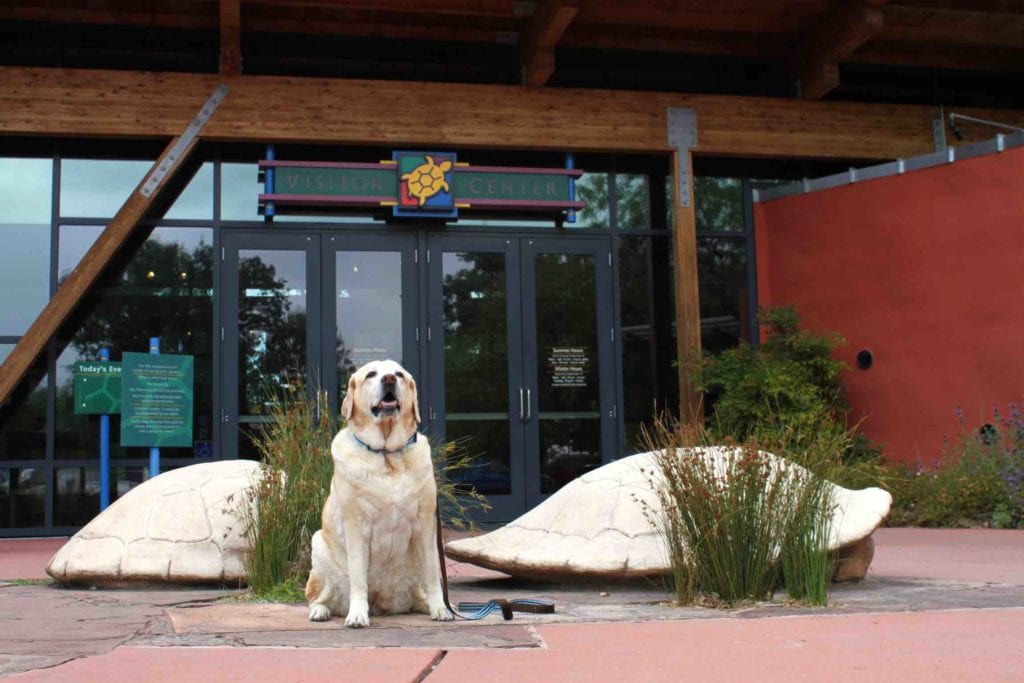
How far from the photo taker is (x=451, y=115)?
10.9 m

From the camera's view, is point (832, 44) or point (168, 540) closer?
point (168, 540)

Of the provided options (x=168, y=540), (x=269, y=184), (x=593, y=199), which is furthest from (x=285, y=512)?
(x=593, y=199)

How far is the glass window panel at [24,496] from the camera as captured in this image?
1018cm

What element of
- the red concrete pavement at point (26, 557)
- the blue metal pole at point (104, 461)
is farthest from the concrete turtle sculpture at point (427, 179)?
the red concrete pavement at point (26, 557)

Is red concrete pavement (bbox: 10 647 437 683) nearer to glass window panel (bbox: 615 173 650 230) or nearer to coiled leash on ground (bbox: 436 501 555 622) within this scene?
coiled leash on ground (bbox: 436 501 555 622)

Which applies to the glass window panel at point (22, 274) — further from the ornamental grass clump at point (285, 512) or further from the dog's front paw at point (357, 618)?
the dog's front paw at point (357, 618)

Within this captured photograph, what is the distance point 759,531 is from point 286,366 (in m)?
6.67

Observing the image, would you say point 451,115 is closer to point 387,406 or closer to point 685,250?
point 685,250

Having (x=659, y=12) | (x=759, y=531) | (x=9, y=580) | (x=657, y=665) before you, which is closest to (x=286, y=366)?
(x=9, y=580)

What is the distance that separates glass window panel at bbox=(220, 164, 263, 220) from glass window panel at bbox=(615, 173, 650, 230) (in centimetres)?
378

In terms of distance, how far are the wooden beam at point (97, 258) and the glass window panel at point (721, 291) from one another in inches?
214

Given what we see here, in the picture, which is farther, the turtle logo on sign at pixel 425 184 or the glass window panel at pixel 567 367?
the glass window panel at pixel 567 367

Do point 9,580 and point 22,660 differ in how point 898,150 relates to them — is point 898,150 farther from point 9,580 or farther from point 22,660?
point 22,660

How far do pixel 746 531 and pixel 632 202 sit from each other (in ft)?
23.8
